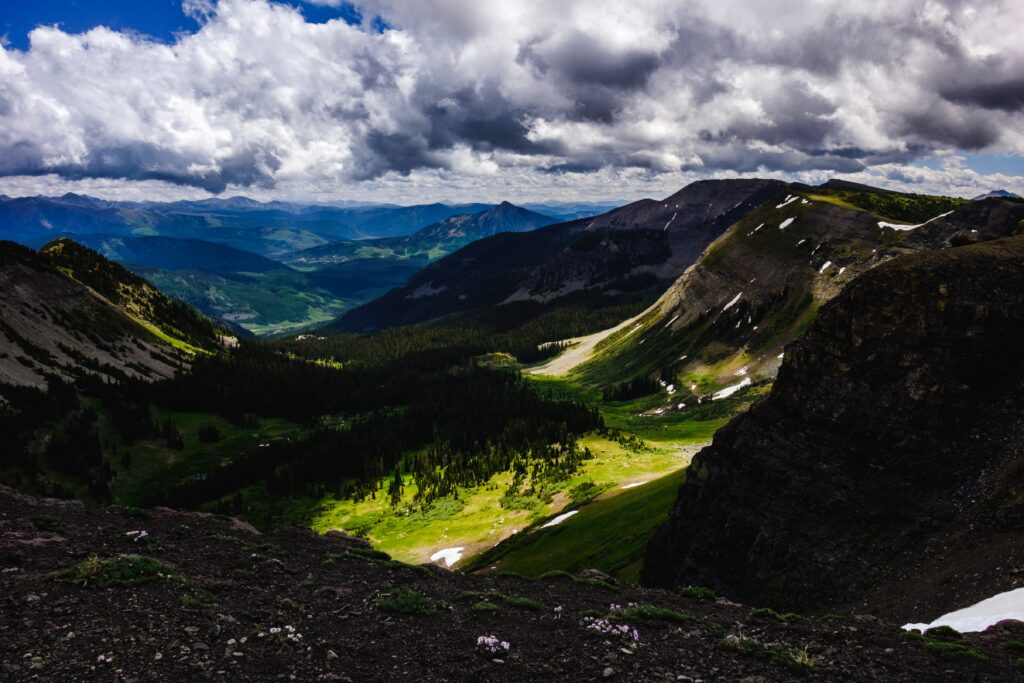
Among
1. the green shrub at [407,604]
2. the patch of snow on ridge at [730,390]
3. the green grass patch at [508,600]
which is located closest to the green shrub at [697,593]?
the green grass patch at [508,600]

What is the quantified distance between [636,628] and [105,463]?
14942 centimetres

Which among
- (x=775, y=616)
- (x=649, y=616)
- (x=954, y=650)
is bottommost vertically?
(x=775, y=616)

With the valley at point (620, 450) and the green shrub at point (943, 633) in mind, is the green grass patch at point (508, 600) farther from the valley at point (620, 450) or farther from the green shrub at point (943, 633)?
the green shrub at point (943, 633)

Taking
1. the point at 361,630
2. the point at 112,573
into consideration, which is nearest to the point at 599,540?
the point at 361,630

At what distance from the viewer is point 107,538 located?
26891 mm

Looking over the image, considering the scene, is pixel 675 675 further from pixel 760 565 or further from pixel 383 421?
pixel 383 421

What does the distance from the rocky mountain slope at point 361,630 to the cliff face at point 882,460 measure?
1128cm

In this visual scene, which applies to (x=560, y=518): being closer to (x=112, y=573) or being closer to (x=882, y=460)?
(x=882, y=460)

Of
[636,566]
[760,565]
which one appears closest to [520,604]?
[760,565]

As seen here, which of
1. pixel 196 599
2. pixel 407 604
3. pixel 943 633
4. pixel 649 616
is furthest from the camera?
pixel 649 616

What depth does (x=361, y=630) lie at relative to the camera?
19328 mm

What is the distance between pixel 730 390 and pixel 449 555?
105771 millimetres

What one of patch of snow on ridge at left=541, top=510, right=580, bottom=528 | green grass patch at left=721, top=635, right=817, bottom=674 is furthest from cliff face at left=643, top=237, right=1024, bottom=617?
patch of snow on ridge at left=541, top=510, right=580, bottom=528

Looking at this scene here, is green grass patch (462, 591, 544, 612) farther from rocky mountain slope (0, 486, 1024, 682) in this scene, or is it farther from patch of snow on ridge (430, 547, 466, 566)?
patch of snow on ridge (430, 547, 466, 566)
